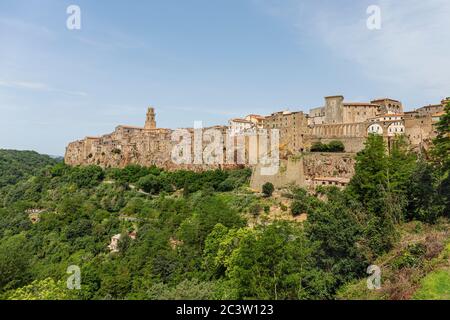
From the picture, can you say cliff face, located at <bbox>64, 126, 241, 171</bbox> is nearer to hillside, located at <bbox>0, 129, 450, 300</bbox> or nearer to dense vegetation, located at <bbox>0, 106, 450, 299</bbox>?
dense vegetation, located at <bbox>0, 106, 450, 299</bbox>

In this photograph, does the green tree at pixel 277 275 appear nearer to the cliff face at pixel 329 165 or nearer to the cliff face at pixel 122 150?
the cliff face at pixel 329 165

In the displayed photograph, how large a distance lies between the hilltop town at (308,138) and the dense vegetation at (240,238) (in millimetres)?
5424

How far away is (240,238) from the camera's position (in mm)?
19719

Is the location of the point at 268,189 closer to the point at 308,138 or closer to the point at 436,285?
the point at 308,138

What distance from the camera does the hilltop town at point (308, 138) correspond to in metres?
38.8

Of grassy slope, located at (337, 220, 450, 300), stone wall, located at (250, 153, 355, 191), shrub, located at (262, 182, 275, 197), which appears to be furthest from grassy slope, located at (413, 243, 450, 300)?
stone wall, located at (250, 153, 355, 191)

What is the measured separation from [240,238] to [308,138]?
30.8 m

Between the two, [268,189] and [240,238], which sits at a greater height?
[268,189]

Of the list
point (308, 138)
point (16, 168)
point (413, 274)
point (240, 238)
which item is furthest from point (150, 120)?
point (413, 274)

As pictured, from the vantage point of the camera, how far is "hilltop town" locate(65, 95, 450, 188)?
127ft

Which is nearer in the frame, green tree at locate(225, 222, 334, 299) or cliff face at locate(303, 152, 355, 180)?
green tree at locate(225, 222, 334, 299)

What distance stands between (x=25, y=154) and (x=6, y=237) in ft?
358

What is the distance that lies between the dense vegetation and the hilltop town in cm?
542

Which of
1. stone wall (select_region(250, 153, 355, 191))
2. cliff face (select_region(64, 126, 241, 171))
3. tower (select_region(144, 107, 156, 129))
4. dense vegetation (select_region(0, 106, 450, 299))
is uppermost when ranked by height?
tower (select_region(144, 107, 156, 129))
